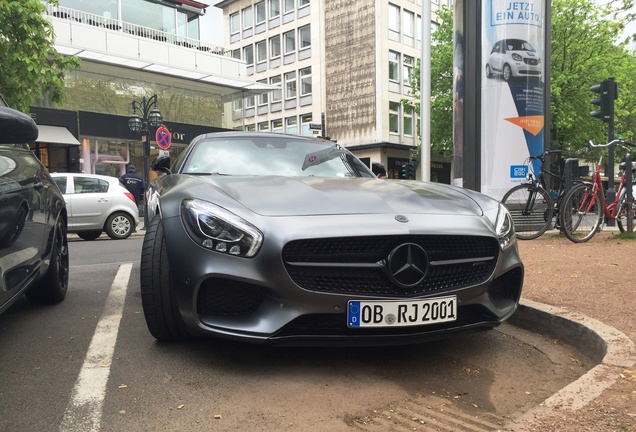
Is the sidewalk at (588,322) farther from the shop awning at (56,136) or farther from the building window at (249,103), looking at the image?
the building window at (249,103)

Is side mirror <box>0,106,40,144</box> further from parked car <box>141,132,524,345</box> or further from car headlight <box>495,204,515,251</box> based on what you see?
car headlight <box>495,204,515,251</box>

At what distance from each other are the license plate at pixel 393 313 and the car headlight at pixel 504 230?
0.60 meters

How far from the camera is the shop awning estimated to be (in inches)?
783

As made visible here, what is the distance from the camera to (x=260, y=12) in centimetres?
4312

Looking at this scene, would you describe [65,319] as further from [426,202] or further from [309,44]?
[309,44]

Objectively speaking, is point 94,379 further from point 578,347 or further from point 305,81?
point 305,81

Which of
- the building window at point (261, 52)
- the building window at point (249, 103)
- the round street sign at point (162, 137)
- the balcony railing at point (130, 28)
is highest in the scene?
the building window at point (261, 52)

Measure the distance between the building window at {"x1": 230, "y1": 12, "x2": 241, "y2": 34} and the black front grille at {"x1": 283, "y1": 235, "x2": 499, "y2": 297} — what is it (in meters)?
45.7

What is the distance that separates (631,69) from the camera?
28359mm

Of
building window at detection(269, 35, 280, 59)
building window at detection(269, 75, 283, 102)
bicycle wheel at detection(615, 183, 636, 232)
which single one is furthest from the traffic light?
building window at detection(269, 35, 280, 59)

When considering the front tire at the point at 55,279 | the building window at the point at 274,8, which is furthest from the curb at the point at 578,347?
the building window at the point at 274,8

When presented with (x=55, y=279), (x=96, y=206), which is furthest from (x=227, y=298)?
(x=96, y=206)

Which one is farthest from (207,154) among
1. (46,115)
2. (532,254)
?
(46,115)

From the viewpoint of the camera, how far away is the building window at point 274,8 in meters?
41.6
